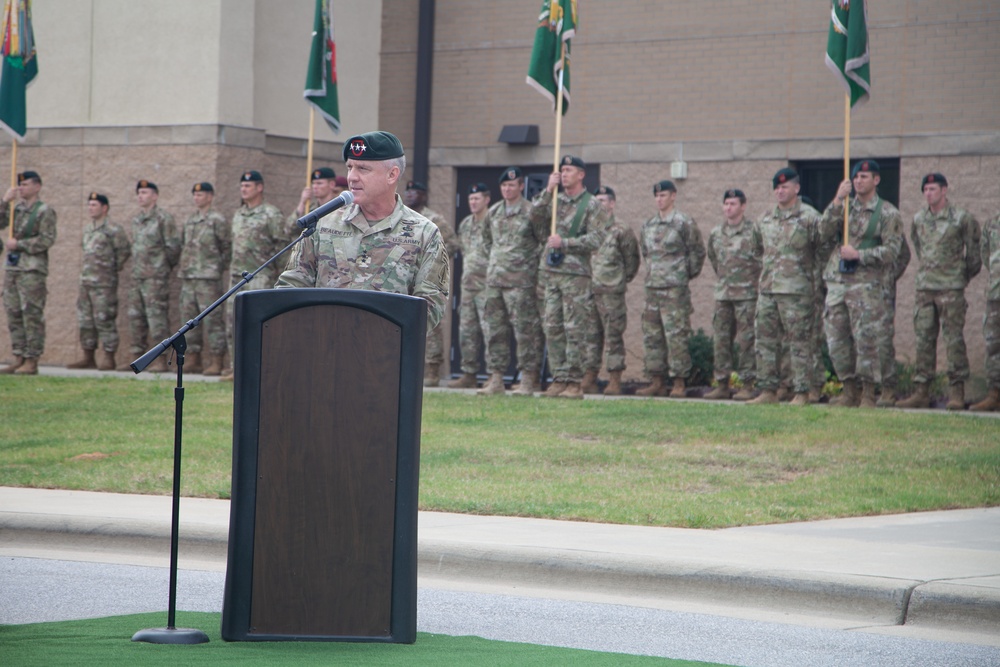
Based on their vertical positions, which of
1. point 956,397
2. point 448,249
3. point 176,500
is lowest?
point 176,500

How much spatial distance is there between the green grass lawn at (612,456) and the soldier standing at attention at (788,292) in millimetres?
1424

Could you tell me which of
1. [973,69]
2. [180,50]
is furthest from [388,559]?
[180,50]

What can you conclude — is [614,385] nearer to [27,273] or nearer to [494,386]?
[494,386]

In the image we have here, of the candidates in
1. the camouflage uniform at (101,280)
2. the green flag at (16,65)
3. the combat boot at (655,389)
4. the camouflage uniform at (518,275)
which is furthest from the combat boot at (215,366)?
the combat boot at (655,389)

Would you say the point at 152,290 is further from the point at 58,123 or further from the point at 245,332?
the point at 245,332

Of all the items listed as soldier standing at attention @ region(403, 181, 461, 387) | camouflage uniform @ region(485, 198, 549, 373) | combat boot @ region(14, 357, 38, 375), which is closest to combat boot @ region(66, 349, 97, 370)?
combat boot @ region(14, 357, 38, 375)

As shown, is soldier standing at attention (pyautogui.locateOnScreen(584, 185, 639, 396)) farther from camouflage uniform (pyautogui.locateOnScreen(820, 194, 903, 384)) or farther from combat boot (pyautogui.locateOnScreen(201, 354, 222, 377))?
combat boot (pyautogui.locateOnScreen(201, 354, 222, 377))

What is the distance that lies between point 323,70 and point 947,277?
7565 mm

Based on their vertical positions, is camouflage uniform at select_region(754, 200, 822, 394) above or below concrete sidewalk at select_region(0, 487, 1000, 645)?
above

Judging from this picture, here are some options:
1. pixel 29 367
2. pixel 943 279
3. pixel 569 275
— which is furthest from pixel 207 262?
pixel 943 279

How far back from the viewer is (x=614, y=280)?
17.2 metres

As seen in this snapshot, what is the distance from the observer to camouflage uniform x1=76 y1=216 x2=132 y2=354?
19312 millimetres

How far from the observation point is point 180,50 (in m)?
19.5

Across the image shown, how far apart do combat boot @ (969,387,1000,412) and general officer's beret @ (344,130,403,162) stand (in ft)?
35.3
